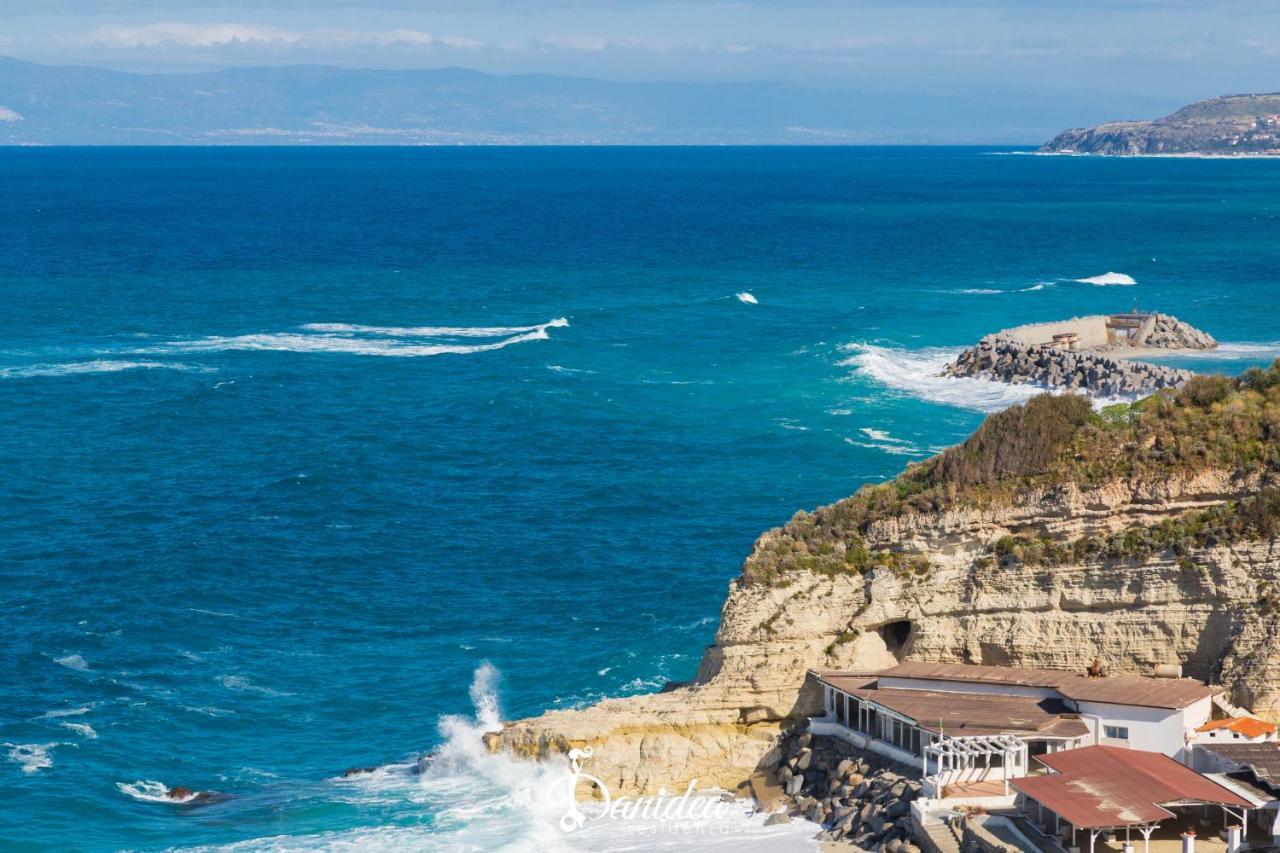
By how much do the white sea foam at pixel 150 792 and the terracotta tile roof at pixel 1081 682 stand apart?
1498 cm

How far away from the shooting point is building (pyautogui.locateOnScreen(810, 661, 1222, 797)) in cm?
2916

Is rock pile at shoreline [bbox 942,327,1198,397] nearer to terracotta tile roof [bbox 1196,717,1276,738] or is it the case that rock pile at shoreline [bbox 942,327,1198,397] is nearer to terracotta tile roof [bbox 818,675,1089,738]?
terracotta tile roof [bbox 818,675,1089,738]

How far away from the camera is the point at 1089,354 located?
3319 inches

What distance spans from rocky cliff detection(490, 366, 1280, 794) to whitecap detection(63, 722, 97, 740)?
11.4m

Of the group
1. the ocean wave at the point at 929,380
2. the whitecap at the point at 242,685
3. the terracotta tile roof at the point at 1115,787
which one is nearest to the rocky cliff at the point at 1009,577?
the terracotta tile roof at the point at 1115,787

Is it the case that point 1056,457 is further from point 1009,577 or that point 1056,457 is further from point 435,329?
point 435,329

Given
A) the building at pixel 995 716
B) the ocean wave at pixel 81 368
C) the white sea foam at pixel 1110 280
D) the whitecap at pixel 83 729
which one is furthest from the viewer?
the white sea foam at pixel 1110 280

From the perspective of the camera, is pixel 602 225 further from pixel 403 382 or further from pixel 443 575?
pixel 443 575

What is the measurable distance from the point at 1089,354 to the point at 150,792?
59332mm

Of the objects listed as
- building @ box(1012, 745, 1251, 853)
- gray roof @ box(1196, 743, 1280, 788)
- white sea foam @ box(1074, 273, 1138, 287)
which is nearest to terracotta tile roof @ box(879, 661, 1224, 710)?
gray roof @ box(1196, 743, 1280, 788)

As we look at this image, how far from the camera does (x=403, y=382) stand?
280ft

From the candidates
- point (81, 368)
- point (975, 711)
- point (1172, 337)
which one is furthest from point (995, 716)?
point (81, 368)

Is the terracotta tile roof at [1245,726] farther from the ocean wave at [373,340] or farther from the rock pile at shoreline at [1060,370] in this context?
the ocean wave at [373,340]

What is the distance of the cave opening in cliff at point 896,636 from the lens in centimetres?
3347
